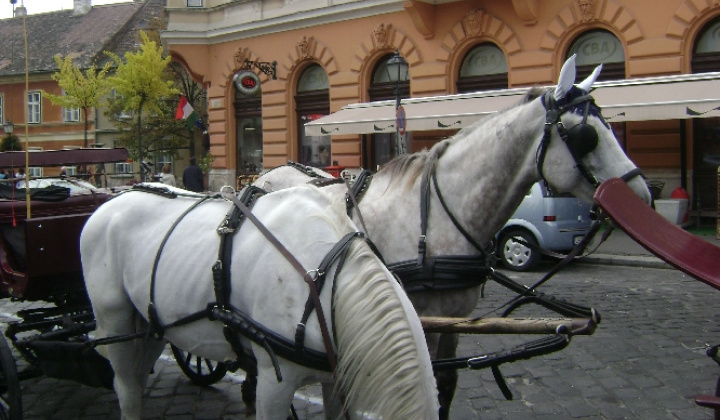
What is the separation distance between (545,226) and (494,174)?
7.81 metres

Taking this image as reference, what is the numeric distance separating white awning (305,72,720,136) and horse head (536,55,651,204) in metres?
6.43

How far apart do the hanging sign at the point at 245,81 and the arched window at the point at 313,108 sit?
1.36 meters

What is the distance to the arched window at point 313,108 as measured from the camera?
66.8 ft

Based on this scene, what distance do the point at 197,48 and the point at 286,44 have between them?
350cm

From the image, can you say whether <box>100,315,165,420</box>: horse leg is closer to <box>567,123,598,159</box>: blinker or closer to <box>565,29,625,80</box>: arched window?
<box>567,123,598,159</box>: blinker

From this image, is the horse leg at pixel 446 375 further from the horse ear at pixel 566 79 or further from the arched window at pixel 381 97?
the arched window at pixel 381 97

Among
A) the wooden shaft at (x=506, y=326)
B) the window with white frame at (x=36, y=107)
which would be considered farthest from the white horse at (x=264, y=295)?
the window with white frame at (x=36, y=107)

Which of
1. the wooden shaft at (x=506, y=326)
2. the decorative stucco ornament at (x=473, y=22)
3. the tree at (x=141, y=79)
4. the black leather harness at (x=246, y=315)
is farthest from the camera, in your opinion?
the tree at (x=141, y=79)

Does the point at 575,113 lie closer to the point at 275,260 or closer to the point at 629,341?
the point at 275,260

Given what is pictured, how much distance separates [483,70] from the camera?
17.3 meters

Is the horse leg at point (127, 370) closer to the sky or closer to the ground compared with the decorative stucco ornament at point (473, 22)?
closer to the ground

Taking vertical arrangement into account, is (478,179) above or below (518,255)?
above

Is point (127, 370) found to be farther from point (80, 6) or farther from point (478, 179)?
point (80, 6)

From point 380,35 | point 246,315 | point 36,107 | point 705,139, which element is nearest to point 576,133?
point 246,315
